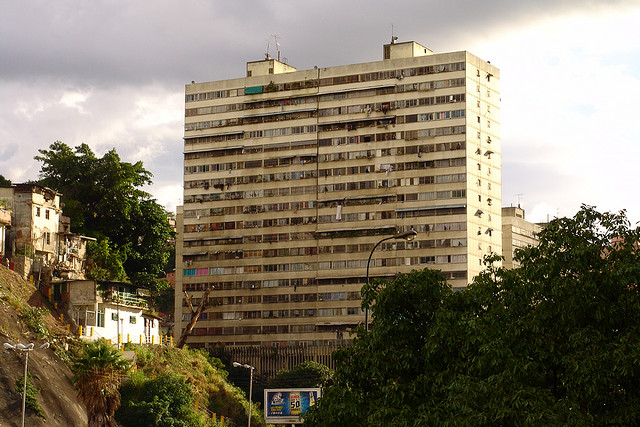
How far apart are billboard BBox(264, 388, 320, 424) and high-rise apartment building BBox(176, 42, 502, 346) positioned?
48.3 metres

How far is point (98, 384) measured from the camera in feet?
218

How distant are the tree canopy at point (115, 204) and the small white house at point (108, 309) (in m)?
15.5

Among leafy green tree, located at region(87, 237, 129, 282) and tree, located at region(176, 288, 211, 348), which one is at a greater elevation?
leafy green tree, located at region(87, 237, 129, 282)

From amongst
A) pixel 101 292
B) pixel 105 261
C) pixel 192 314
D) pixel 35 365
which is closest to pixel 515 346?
pixel 35 365

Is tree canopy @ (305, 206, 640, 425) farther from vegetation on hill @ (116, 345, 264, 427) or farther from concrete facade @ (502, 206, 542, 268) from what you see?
concrete facade @ (502, 206, 542, 268)

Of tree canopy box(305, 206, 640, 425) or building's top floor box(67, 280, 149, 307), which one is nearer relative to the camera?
tree canopy box(305, 206, 640, 425)

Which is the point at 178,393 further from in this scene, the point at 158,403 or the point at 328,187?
the point at 328,187

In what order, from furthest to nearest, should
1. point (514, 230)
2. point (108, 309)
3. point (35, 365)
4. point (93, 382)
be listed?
point (514, 230)
point (108, 309)
point (35, 365)
point (93, 382)

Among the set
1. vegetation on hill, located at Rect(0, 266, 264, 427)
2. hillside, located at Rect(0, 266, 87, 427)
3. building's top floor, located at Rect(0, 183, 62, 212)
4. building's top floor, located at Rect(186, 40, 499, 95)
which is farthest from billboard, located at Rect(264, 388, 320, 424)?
building's top floor, located at Rect(186, 40, 499, 95)

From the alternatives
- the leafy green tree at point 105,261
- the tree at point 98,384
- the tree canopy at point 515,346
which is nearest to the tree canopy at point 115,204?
the leafy green tree at point 105,261

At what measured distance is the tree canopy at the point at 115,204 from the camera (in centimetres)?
11450

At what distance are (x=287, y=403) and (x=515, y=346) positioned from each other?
40.0m

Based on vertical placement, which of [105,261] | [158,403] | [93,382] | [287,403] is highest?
[105,261]

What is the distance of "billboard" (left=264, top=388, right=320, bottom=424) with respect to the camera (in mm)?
69688
